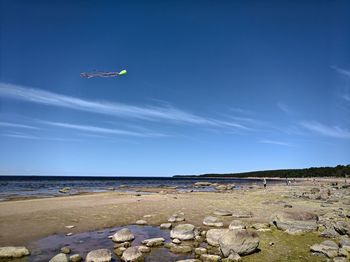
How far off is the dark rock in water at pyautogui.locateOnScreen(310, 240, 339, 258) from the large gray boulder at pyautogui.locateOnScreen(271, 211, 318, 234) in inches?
118

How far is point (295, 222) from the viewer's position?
1748 cm

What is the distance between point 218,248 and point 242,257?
4.93 feet

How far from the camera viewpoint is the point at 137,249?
13.3 meters

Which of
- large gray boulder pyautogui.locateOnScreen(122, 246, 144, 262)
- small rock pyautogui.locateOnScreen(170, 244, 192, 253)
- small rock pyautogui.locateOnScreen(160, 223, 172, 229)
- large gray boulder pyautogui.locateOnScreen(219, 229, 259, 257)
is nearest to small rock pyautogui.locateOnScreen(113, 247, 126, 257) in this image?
large gray boulder pyautogui.locateOnScreen(122, 246, 144, 262)

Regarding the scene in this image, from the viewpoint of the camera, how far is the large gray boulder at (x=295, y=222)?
54.5 ft

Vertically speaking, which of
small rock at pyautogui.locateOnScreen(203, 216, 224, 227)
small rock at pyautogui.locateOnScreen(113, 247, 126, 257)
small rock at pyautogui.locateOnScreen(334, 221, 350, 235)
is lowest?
small rock at pyautogui.locateOnScreen(113, 247, 126, 257)

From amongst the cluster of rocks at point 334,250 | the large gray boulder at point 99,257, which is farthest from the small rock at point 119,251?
the cluster of rocks at point 334,250

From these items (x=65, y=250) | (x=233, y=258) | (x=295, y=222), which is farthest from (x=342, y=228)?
(x=65, y=250)

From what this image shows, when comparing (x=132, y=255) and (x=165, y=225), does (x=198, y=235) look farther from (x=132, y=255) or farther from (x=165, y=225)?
(x=132, y=255)

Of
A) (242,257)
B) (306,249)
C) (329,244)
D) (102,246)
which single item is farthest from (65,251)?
(329,244)

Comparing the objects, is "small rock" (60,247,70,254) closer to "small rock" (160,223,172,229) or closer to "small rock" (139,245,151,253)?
"small rock" (139,245,151,253)

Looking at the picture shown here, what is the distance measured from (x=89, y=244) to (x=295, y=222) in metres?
11.3

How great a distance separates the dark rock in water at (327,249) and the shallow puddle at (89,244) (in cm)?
533

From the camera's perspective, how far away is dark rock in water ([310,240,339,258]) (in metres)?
12.4
